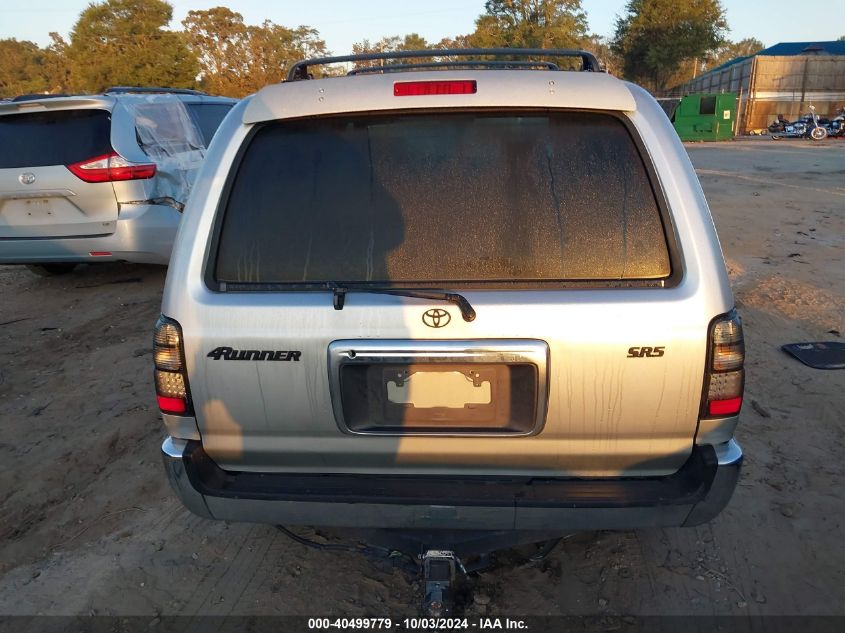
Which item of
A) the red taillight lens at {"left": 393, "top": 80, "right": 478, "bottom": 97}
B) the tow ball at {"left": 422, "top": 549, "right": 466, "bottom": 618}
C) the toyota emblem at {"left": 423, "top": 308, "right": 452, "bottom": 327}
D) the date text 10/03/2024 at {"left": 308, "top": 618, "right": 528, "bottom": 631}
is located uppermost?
the red taillight lens at {"left": 393, "top": 80, "right": 478, "bottom": 97}

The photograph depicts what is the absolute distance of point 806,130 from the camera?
28.4m

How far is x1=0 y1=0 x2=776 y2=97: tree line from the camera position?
42062mm

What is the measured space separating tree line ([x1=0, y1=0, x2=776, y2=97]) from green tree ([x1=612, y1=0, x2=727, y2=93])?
65mm

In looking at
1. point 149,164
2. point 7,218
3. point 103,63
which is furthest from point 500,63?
point 103,63

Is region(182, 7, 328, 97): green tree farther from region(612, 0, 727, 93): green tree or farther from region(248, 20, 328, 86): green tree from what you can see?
region(612, 0, 727, 93): green tree

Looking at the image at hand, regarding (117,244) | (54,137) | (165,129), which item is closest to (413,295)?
(117,244)

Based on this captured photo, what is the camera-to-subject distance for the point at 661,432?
2.02 meters

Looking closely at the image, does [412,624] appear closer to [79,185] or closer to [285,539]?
[285,539]

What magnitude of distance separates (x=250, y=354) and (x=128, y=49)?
5207 cm

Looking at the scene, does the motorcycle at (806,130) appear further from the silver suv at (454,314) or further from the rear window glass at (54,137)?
the silver suv at (454,314)

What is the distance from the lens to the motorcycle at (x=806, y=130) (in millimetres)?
27719

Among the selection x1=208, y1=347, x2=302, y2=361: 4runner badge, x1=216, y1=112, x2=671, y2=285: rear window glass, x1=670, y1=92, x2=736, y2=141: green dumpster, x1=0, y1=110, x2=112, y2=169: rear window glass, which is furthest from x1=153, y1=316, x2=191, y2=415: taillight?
x1=670, y1=92, x2=736, y2=141: green dumpster

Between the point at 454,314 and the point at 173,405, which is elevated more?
the point at 454,314

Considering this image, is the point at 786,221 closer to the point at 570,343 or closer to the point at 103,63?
the point at 570,343
